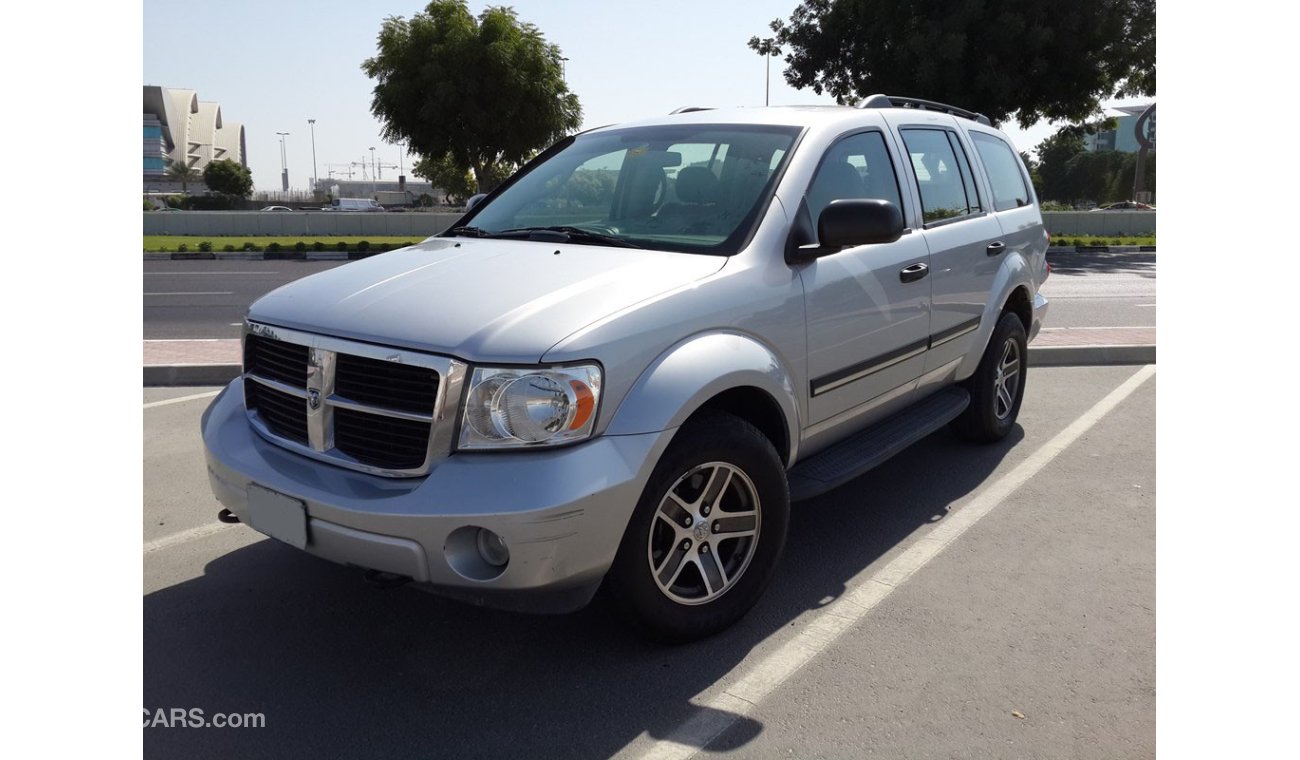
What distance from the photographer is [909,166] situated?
4.66 metres

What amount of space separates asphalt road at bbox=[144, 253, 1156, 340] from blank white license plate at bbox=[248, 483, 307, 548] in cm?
635

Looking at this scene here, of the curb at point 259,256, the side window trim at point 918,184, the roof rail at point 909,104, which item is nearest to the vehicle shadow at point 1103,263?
the roof rail at point 909,104

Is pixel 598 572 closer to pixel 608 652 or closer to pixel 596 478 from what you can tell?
pixel 596 478

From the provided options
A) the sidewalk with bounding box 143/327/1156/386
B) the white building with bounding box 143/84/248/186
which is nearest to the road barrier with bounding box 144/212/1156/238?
the sidewalk with bounding box 143/327/1156/386

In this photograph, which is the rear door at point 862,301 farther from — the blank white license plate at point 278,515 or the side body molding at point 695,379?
the blank white license plate at point 278,515

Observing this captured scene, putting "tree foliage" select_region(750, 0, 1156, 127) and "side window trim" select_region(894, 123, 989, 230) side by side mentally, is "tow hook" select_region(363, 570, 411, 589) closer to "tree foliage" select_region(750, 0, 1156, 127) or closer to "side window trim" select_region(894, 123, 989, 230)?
"side window trim" select_region(894, 123, 989, 230)

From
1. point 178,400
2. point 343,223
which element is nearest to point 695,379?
point 178,400

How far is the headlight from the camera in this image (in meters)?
2.84

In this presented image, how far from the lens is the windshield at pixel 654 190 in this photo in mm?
3738

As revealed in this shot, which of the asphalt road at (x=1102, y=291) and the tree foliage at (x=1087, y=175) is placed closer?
the asphalt road at (x=1102, y=291)

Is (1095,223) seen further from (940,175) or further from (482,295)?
(482,295)

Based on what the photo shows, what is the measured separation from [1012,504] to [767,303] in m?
2.07

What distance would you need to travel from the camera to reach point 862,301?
4027 millimetres

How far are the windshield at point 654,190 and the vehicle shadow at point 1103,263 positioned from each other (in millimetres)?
15805
